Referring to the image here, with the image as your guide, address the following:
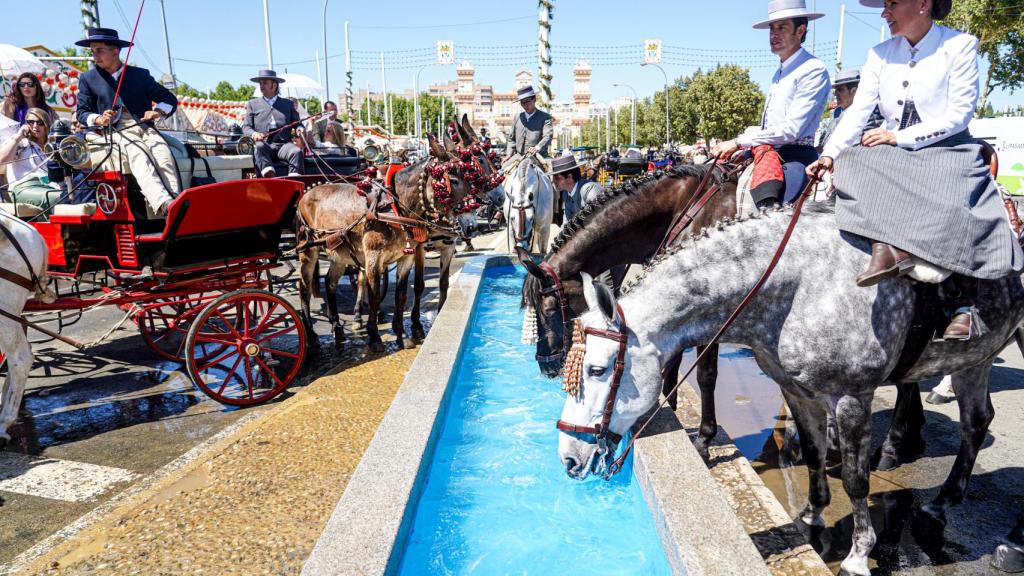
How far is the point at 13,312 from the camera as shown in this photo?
495cm

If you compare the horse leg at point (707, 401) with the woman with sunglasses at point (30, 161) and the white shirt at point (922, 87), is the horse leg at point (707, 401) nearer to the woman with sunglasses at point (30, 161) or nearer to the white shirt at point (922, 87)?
the white shirt at point (922, 87)

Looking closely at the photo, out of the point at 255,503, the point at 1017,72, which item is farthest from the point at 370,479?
the point at 1017,72

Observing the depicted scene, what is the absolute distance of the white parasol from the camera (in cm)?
1177

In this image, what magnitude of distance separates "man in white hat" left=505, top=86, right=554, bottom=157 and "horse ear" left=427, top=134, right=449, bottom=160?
12.6 feet

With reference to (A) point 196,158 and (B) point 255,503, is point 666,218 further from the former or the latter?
(A) point 196,158

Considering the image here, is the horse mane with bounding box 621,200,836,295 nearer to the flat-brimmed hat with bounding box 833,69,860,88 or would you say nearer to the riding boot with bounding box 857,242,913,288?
the riding boot with bounding box 857,242,913,288

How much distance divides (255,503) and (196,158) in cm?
456

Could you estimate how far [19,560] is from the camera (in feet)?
10.7

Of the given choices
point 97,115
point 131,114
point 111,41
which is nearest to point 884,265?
point 97,115

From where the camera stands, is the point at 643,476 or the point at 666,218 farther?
the point at 666,218

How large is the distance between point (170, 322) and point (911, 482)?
308 inches

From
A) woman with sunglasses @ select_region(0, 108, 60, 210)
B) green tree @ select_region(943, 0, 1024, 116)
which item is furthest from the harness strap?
green tree @ select_region(943, 0, 1024, 116)

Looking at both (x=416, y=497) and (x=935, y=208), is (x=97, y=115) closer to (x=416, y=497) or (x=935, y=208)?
(x=416, y=497)

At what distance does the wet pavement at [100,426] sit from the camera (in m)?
3.97
